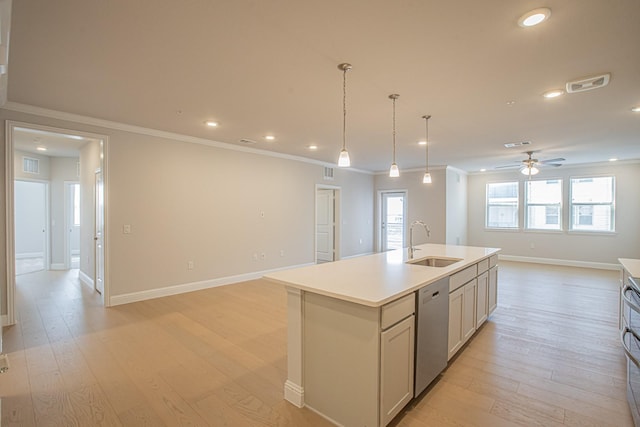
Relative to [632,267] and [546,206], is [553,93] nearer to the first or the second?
[632,267]

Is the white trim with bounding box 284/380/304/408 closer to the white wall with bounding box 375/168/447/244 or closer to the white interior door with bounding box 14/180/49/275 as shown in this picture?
the white wall with bounding box 375/168/447/244

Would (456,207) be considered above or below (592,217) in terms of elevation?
above

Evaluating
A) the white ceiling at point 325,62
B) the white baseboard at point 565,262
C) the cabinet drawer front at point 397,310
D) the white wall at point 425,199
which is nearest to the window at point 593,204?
the white baseboard at point 565,262

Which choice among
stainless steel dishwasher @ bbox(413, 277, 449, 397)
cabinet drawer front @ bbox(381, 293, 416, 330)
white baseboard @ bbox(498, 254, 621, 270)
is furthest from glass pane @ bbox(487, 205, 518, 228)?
cabinet drawer front @ bbox(381, 293, 416, 330)

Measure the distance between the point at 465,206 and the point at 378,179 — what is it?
2866 millimetres

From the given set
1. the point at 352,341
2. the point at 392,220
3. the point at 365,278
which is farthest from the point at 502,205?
the point at 352,341

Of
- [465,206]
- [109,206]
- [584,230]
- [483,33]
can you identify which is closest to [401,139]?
[483,33]

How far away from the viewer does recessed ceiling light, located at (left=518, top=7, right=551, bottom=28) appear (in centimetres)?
178

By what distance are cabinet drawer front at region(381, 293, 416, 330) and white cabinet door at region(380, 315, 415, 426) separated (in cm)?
4

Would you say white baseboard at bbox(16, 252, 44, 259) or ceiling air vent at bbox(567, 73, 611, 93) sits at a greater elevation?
ceiling air vent at bbox(567, 73, 611, 93)

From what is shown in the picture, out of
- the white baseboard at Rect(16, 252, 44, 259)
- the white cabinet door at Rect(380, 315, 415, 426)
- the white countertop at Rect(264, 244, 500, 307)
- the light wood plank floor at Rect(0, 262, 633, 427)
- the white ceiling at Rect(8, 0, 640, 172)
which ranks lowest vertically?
the light wood plank floor at Rect(0, 262, 633, 427)

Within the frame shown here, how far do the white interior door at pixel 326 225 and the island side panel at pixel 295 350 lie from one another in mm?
5868

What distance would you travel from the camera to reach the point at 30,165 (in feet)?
22.0

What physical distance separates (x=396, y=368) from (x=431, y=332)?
0.54 metres
